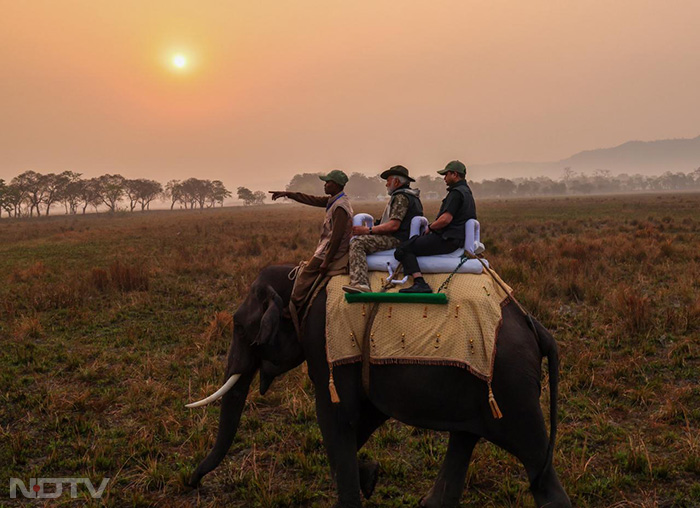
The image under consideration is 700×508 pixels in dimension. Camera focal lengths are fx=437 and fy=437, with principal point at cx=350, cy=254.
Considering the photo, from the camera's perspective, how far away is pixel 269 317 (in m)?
3.51

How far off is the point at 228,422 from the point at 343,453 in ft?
3.87

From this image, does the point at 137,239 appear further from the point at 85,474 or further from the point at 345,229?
the point at 345,229

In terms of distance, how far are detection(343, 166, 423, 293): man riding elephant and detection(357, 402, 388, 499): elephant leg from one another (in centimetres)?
125

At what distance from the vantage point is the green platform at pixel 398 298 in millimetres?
3369

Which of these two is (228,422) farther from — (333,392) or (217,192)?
(217,192)

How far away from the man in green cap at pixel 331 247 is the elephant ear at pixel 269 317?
171mm

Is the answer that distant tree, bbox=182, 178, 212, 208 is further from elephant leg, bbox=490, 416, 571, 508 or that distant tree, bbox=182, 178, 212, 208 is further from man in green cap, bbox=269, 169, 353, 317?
elephant leg, bbox=490, 416, 571, 508

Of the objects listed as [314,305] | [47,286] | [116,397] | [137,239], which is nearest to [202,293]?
[47,286]

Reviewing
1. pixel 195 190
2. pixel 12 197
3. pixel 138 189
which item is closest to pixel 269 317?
pixel 12 197

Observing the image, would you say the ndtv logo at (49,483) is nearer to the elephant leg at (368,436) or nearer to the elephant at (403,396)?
the elephant at (403,396)

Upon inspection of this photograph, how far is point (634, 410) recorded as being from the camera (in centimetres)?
549

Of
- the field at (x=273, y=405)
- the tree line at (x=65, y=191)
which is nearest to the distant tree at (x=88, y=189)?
the tree line at (x=65, y=191)

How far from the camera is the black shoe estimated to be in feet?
11.5

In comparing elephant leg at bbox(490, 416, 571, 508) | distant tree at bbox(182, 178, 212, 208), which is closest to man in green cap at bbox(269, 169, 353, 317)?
elephant leg at bbox(490, 416, 571, 508)
